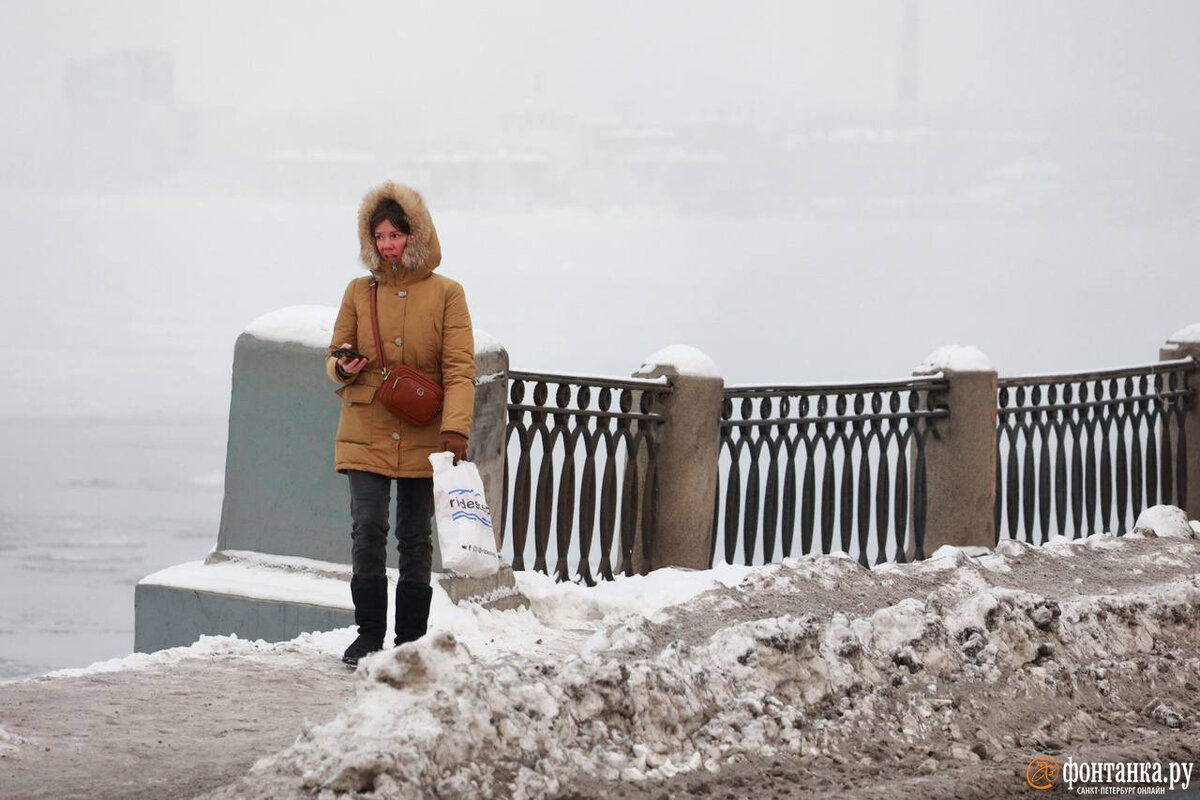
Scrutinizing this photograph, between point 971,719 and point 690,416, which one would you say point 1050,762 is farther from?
point 690,416

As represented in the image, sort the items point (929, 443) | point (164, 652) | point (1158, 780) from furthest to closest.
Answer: point (929, 443) < point (164, 652) < point (1158, 780)

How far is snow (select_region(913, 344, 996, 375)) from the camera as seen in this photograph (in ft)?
34.1

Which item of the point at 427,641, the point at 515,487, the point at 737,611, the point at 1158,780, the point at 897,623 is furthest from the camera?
the point at 515,487

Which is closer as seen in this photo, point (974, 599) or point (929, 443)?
point (974, 599)

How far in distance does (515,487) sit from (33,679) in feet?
10.0

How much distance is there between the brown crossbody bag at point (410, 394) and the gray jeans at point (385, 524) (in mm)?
253

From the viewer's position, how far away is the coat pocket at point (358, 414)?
6016mm

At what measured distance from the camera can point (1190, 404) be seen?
1211 centimetres

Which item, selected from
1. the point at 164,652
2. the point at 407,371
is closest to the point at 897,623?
the point at 407,371

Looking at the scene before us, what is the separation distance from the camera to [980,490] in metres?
10.5


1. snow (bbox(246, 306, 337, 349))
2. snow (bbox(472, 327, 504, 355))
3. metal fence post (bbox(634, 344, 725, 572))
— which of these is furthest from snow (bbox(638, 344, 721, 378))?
snow (bbox(246, 306, 337, 349))

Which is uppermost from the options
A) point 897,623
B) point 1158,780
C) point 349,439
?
point 349,439

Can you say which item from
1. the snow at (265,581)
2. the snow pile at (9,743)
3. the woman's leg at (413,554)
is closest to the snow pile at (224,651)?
the snow at (265,581)

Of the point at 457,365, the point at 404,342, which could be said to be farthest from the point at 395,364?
the point at 457,365
